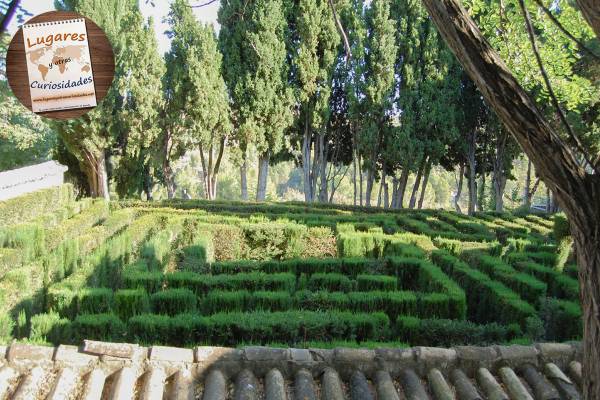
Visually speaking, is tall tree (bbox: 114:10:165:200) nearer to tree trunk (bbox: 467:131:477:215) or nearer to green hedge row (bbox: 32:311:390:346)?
tree trunk (bbox: 467:131:477:215)

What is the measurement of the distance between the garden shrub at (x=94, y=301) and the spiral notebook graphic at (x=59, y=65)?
379 centimetres

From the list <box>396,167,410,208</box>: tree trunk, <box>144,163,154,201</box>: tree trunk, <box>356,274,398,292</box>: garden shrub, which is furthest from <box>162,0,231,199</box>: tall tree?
<box>356,274,398,292</box>: garden shrub

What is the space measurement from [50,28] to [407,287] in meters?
7.14

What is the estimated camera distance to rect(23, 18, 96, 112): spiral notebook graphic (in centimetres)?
294

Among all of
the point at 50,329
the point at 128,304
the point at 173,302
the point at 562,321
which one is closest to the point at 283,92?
the point at 173,302

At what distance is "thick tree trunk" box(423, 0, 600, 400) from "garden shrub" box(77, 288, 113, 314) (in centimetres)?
543

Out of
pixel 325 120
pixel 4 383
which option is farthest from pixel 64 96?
pixel 325 120

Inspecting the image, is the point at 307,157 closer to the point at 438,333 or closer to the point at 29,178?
the point at 29,178

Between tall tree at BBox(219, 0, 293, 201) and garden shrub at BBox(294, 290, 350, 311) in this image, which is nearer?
garden shrub at BBox(294, 290, 350, 311)

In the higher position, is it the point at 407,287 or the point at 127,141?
the point at 127,141

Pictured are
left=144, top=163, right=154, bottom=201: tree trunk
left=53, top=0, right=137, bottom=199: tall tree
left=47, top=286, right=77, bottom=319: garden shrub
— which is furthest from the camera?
left=144, top=163, right=154, bottom=201: tree trunk

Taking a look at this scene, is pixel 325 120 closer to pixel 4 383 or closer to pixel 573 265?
pixel 573 265

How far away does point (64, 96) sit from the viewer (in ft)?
10.0

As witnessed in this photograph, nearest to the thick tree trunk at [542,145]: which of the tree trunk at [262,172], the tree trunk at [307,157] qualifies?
the tree trunk at [262,172]
